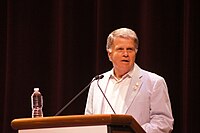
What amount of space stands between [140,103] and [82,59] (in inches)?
43.2

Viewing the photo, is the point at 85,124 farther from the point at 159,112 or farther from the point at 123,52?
the point at 123,52

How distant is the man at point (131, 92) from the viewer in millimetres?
2797

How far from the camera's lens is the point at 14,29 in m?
4.03

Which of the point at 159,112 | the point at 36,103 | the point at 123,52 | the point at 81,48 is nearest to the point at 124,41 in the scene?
the point at 123,52

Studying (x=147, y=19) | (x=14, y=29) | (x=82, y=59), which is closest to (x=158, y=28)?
(x=147, y=19)

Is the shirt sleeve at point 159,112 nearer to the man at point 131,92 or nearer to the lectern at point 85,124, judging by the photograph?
the man at point 131,92

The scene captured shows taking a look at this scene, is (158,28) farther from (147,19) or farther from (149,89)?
(149,89)

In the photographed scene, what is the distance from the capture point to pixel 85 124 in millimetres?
1983

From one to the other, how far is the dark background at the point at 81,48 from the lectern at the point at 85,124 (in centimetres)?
150

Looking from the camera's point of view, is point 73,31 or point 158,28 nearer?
point 158,28

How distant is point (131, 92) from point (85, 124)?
97cm

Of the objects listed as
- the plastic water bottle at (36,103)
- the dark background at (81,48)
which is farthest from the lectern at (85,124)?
the dark background at (81,48)

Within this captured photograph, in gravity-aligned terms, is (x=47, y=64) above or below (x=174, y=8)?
below

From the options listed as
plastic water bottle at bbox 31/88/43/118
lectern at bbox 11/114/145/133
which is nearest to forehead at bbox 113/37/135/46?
plastic water bottle at bbox 31/88/43/118
